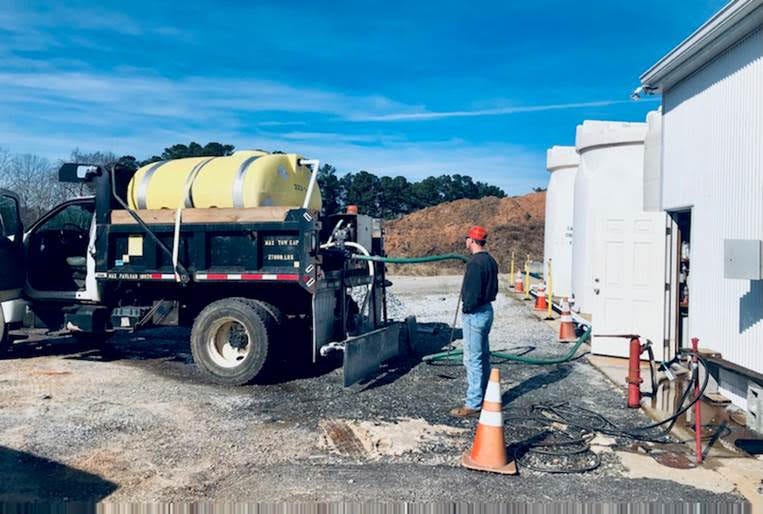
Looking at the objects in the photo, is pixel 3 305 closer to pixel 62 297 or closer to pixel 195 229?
pixel 62 297

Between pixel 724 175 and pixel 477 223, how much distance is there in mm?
41876

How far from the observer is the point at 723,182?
7512 millimetres

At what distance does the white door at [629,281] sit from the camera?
9891 mm

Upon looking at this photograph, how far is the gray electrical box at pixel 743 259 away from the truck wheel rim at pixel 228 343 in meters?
5.42

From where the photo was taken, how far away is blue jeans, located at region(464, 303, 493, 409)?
6930 millimetres

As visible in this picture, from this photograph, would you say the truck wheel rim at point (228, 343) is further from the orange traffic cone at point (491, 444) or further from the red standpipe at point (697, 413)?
the red standpipe at point (697, 413)

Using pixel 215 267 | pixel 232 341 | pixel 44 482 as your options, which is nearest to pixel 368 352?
pixel 232 341

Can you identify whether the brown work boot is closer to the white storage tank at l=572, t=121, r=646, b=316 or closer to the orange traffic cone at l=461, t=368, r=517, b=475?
the orange traffic cone at l=461, t=368, r=517, b=475

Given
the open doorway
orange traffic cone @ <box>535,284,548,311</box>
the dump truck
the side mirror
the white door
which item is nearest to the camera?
the dump truck

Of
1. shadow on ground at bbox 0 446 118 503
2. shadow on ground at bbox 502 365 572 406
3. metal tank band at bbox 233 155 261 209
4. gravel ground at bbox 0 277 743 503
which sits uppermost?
metal tank band at bbox 233 155 261 209

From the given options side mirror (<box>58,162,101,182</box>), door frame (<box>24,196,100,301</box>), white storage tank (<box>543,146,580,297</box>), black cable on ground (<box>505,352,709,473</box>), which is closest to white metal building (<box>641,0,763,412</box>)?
black cable on ground (<box>505,352,709,473</box>)

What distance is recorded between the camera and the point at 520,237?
42.3m

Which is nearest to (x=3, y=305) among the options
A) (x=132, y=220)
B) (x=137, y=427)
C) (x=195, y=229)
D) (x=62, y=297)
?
(x=62, y=297)

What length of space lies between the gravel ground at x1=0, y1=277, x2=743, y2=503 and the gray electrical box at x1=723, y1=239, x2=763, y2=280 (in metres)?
1.74
